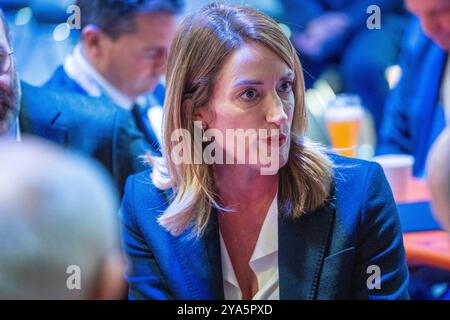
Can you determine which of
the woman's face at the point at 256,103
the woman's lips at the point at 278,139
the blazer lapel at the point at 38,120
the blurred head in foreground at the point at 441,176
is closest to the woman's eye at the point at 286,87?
the woman's face at the point at 256,103

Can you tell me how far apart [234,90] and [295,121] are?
0.59 feet

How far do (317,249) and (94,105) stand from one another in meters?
0.73

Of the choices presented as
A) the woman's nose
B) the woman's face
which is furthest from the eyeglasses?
the woman's nose

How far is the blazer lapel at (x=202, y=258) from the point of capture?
2004 millimetres

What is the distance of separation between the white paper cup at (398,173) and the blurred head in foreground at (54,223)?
29.9 inches

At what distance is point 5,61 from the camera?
2119 millimetres

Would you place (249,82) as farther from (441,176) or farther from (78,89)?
(441,176)

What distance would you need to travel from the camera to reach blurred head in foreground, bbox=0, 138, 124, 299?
212 cm

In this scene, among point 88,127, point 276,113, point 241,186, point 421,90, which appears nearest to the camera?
point 276,113

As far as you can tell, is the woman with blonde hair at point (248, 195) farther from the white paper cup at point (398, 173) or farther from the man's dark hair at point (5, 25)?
the man's dark hair at point (5, 25)

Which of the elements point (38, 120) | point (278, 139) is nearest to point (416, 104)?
point (278, 139)
